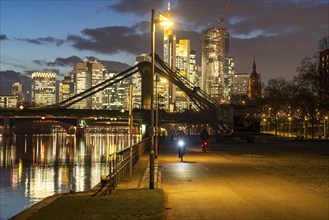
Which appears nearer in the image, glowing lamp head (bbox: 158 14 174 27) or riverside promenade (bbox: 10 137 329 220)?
riverside promenade (bbox: 10 137 329 220)

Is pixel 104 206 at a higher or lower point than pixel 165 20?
lower

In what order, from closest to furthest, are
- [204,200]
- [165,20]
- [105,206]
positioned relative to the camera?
[105,206], [204,200], [165,20]

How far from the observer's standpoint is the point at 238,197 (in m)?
17.7

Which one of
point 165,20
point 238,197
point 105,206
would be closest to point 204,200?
point 238,197

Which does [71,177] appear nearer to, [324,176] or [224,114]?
[324,176]

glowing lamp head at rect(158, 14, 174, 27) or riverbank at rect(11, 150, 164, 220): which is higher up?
glowing lamp head at rect(158, 14, 174, 27)

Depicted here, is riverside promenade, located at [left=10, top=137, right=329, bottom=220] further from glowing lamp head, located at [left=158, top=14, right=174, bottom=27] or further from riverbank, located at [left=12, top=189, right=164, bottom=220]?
glowing lamp head, located at [left=158, top=14, right=174, bottom=27]

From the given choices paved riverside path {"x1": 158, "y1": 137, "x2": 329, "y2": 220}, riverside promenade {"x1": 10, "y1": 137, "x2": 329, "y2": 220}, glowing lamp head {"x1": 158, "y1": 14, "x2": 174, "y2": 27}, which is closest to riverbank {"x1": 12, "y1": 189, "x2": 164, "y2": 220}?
riverside promenade {"x1": 10, "y1": 137, "x2": 329, "y2": 220}

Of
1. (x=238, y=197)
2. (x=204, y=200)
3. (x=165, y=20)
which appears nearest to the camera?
(x=204, y=200)

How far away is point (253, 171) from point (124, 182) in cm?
835

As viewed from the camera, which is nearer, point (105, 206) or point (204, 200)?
point (105, 206)

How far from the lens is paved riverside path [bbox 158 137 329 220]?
14.3 m

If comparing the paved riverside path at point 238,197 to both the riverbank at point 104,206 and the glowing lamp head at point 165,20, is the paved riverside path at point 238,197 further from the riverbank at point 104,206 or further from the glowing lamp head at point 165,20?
the glowing lamp head at point 165,20

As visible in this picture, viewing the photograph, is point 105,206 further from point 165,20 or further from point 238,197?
point 165,20
